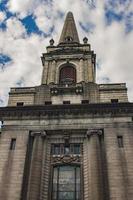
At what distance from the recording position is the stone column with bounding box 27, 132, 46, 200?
2713 cm

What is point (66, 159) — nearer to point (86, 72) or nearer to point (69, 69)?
point (86, 72)

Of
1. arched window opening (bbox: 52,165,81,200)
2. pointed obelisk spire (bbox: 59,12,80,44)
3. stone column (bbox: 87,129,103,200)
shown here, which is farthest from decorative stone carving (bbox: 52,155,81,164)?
pointed obelisk spire (bbox: 59,12,80,44)

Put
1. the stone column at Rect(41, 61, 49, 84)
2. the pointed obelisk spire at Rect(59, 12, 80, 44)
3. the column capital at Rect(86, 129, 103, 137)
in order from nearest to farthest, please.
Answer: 1. the column capital at Rect(86, 129, 103, 137)
2. the stone column at Rect(41, 61, 49, 84)
3. the pointed obelisk spire at Rect(59, 12, 80, 44)

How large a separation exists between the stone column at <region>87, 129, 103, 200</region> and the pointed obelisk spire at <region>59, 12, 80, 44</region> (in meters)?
20.8

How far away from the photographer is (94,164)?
93.7 feet

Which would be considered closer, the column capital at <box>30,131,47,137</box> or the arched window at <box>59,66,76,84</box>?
the column capital at <box>30,131,47,137</box>

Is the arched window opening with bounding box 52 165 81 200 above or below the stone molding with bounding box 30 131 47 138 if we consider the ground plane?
below

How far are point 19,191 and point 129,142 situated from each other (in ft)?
38.6

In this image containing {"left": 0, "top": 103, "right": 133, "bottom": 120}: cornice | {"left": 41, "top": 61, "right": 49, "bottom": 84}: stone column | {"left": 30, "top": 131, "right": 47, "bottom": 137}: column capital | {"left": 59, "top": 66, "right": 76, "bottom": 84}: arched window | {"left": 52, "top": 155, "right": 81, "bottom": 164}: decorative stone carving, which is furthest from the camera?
{"left": 59, "top": 66, "right": 76, "bottom": 84}: arched window

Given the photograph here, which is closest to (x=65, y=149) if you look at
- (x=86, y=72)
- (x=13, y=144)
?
(x=13, y=144)

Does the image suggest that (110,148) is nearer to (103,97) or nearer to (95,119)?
(95,119)

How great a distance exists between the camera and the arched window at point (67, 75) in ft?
130

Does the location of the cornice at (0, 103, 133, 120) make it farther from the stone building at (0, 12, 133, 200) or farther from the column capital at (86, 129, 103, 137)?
the column capital at (86, 129, 103, 137)

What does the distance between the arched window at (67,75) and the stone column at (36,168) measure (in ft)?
33.4
